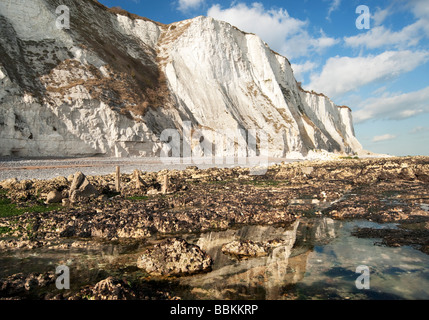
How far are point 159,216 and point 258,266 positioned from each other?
4477 millimetres

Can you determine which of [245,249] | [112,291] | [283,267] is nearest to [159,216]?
[245,249]

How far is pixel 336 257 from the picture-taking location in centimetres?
615

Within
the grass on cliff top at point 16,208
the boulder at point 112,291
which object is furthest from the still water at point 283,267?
the grass on cliff top at point 16,208

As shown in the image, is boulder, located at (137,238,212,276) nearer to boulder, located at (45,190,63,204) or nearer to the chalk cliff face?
boulder, located at (45,190,63,204)

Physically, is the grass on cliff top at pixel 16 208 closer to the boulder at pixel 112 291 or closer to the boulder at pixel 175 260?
the boulder at pixel 175 260

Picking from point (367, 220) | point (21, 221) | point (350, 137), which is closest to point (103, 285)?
point (21, 221)

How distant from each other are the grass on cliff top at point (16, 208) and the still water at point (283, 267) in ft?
13.9

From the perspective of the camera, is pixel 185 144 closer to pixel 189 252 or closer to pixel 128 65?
pixel 128 65

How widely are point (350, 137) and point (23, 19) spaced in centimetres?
8447

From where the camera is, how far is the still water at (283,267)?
462cm

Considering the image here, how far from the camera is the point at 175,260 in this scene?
220 inches

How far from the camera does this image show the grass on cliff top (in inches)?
401

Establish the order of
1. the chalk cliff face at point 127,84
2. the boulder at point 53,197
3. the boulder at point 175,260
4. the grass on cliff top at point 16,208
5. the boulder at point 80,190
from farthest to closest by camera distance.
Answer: the chalk cliff face at point 127,84
the boulder at point 80,190
the boulder at point 53,197
the grass on cliff top at point 16,208
the boulder at point 175,260

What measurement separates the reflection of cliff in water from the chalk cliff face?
25213 mm
